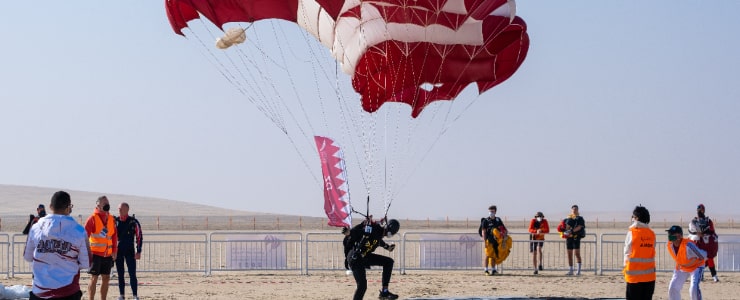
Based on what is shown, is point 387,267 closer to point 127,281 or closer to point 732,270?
point 127,281

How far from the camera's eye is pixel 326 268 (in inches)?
840

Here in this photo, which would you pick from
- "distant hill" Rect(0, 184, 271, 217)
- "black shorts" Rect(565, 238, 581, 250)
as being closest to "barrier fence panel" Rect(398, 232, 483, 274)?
"black shorts" Rect(565, 238, 581, 250)

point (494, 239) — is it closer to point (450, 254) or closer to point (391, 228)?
point (450, 254)

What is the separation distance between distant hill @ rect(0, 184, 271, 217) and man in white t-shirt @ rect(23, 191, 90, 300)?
99.9 metres

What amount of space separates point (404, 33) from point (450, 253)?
6.79m

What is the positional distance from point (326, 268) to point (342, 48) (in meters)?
6.21

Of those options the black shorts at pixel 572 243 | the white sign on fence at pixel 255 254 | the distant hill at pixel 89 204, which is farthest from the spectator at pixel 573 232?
the distant hill at pixel 89 204

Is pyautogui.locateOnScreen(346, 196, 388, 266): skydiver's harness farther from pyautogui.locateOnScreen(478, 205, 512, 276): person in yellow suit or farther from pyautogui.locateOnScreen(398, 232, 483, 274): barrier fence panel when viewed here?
pyautogui.locateOnScreen(398, 232, 483, 274): barrier fence panel

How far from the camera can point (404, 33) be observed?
53.0 ft

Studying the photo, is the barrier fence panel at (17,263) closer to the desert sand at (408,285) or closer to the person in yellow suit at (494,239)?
the desert sand at (408,285)

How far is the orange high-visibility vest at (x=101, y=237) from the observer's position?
12.8 metres

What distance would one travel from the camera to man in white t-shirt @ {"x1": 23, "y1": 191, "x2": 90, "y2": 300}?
8.62 meters

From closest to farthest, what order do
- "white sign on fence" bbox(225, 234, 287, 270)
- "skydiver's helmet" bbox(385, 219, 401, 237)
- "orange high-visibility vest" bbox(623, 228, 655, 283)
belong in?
"orange high-visibility vest" bbox(623, 228, 655, 283) → "skydiver's helmet" bbox(385, 219, 401, 237) → "white sign on fence" bbox(225, 234, 287, 270)

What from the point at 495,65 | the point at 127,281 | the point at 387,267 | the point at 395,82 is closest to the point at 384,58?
the point at 395,82
